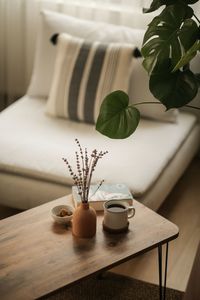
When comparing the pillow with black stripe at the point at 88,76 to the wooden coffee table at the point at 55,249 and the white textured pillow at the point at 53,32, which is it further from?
the wooden coffee table at the point at 55,249

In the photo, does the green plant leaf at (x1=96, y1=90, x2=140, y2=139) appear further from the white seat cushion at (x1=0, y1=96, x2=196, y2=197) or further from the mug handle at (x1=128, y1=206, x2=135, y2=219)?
the white seat cushion at (x1=0, y1=96, x2=196, y2=197)

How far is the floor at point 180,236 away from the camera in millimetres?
2604

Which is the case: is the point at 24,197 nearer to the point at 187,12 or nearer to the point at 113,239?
the point at 113,239

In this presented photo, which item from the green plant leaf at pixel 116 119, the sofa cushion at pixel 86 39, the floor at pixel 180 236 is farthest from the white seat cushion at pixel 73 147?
the green plant leaf at pixel 116 119

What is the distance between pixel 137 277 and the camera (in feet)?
8.46

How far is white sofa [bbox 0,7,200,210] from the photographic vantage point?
2.70 metres

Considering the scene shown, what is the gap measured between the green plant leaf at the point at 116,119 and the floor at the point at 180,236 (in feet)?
2.37

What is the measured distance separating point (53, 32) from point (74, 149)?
820mm

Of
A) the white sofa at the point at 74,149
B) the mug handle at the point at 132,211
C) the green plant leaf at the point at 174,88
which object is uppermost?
the green plant leaf at the point at 174,88

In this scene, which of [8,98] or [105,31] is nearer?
[105,31]

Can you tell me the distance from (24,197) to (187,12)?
111 centimetres

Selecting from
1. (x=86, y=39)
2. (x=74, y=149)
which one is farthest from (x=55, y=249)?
(x=86, y=39)

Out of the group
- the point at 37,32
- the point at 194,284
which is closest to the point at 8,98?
the point at 37,32

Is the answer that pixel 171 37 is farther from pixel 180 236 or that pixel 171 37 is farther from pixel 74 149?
pixel 180 236
